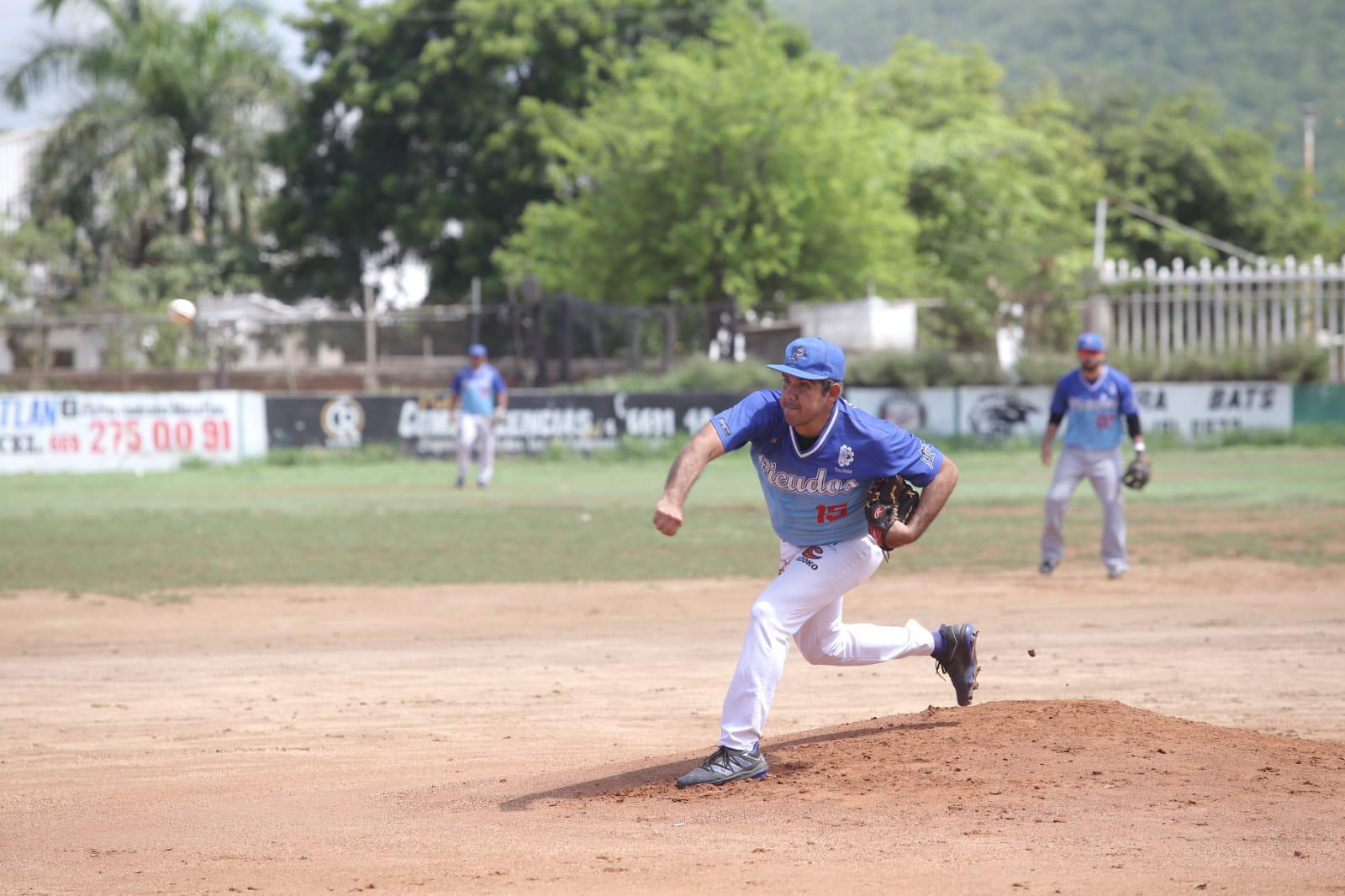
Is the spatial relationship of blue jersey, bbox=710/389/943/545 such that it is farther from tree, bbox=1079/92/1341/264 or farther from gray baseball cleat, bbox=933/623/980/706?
tree, bbox=1079/92/1341/264

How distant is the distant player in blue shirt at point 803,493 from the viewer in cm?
606

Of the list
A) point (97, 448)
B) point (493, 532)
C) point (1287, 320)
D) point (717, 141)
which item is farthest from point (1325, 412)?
point (97, 448)

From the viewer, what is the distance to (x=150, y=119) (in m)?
44.6

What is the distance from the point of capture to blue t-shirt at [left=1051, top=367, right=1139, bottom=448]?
13477 mm

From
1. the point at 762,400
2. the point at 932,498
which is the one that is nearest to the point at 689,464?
the point at 762,400

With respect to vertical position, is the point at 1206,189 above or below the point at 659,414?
above

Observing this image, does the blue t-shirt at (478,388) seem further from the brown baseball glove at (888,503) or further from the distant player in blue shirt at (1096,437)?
the brown baseball glove at (888,503)

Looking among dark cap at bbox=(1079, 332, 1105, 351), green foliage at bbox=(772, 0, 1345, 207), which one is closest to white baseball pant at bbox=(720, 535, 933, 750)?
dark cap at bbox=(1079, 332, 1105, 351)

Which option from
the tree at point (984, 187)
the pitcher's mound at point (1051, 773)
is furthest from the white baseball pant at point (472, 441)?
the pitcher's mound at point (1051, 773)

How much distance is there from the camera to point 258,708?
852cm

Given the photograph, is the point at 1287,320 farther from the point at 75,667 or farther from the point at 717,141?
the point at 75,667

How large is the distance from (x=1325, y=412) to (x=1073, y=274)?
19.8ft

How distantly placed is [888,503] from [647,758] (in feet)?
5.64

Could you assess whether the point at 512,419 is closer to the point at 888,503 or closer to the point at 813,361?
the point at 888,503
